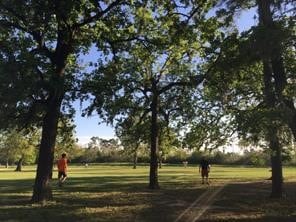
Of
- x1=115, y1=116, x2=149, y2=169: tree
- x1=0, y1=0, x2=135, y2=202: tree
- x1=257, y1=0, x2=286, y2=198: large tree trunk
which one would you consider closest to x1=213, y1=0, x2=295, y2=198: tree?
x1=257, y1=0, x2=286, y2=198: large tree trunk

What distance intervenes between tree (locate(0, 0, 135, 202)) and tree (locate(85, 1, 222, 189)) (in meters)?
1.18

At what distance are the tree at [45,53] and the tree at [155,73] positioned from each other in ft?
3.88

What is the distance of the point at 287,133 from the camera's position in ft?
Result: 60.8

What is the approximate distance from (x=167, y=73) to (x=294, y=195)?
9.91 meters

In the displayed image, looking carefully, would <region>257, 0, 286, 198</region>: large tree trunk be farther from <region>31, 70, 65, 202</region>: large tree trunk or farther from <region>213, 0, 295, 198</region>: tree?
<region>31, 70, 65, 202</region>: large tree trunk

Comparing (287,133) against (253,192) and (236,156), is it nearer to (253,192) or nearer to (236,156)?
(253,192)

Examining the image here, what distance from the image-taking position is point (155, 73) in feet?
101

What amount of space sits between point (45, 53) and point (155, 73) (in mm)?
10933

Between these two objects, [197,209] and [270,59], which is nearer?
[270,59]

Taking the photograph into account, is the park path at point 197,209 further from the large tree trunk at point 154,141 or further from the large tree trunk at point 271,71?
the large tree trunk at point 154,141

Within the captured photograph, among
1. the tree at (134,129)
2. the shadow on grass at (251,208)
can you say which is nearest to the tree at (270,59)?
the shadow on grass at (251,208)

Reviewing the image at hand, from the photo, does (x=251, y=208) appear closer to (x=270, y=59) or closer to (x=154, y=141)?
(x=270, y=59)

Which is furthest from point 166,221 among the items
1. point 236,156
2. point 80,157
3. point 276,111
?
point 80,157

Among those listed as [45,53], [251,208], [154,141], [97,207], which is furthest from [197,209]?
[154,141]
